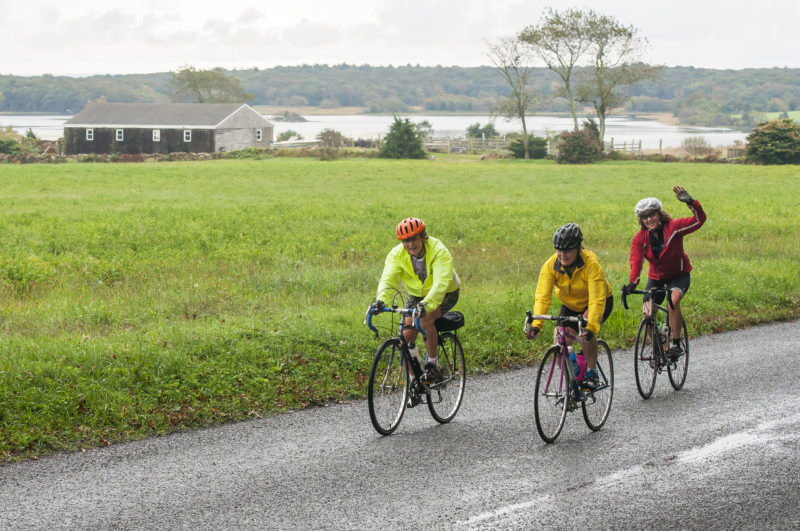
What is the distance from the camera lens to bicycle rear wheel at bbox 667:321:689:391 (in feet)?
31.0

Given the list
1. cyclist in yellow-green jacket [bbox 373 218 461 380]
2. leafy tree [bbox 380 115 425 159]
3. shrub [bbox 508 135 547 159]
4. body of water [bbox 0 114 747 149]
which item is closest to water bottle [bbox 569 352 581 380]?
cyclist in yellow-green jacket [bbox 373 218 461 380]

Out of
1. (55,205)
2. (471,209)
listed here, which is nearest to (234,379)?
(471,209)

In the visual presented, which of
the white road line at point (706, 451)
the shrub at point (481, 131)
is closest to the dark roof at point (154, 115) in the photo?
the shrub at point (481, 131)

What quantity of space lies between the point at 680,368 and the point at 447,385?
9.97 feet

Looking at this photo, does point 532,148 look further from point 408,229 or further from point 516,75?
point 408,229

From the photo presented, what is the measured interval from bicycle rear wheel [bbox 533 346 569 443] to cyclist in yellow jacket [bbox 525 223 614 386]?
292 millimetres

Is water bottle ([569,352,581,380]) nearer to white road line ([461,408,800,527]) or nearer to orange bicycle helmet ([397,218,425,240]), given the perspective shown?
white road line ([461,408,800,527])

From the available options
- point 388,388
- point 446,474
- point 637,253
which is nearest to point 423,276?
point 388,388

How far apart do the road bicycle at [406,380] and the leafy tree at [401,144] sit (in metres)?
67.7

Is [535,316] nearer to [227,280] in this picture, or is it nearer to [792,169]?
[227,280]

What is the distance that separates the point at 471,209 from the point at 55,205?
51.0ft

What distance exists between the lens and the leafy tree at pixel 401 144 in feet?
247

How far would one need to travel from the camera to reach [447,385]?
8391 mm

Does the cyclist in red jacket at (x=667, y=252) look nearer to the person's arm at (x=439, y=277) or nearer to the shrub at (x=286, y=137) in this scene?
the person's arm at (x=439, y=277)
